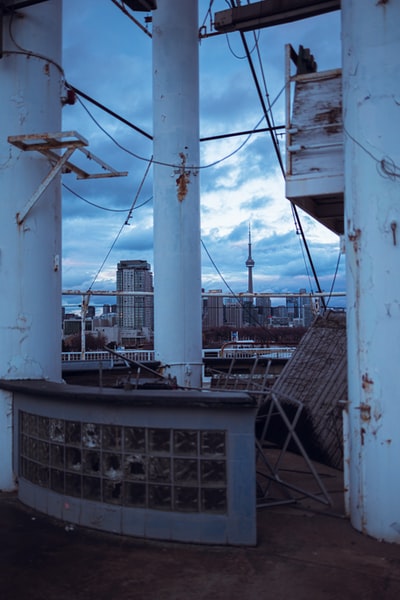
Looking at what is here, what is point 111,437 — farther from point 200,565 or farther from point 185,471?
point 200,565

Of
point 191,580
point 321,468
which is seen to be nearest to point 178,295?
point 321,468

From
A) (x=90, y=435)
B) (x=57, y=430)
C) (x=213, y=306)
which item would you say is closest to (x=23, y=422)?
(x=57, y=430)

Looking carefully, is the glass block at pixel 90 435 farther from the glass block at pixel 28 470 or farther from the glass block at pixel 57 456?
the glass block at pixel 28 470

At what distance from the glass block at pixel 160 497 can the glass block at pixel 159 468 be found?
101mm

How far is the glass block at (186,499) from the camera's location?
6613 mm

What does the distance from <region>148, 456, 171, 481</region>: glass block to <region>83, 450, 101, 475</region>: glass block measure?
76 cm

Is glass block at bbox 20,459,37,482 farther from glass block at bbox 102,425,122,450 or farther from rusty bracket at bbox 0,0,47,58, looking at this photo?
rusty bracket at bbox 0,0,47,58

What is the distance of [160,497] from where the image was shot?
674cm

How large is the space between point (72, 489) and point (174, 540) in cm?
160

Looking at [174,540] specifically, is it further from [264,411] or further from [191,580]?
[264,411]

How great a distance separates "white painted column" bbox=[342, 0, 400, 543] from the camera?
21.9 feet

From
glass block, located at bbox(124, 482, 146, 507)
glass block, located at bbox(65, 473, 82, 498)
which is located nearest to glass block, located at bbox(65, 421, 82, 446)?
glass block, located at bbox(65, 473, 82, 498)

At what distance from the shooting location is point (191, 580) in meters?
5.64

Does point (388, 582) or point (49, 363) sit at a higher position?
point (49, 363)
